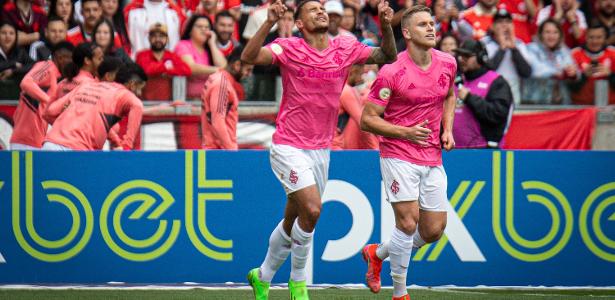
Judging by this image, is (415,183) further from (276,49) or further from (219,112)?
(219,112)

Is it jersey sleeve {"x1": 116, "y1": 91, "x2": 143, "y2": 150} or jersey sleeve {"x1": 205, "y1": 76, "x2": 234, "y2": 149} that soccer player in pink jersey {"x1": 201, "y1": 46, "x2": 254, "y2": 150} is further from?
jersey sleeve {"x1": 116, "y1": 91, "x2": 143, "y2": 150}

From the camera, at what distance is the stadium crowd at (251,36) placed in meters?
11.5

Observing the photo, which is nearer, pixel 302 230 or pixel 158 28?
pixel 302 230

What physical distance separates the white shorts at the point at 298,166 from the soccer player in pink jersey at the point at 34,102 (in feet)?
15.5

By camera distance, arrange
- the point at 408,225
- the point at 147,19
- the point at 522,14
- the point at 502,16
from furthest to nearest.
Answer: the point at 522,14, the point at 502,16, the point at 147,19, the point at 408,225

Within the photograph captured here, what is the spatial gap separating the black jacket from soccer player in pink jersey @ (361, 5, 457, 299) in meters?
3.11

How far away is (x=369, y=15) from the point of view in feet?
42.7

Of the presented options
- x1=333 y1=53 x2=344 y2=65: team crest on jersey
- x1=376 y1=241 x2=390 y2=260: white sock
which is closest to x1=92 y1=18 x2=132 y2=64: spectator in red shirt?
x1=333 y1=53 x2=344 y2=65: team crest on jersey

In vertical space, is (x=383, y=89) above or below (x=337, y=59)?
below

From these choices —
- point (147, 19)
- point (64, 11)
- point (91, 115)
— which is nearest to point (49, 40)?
point (64, 11)

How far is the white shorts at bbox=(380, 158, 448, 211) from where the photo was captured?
7406mm

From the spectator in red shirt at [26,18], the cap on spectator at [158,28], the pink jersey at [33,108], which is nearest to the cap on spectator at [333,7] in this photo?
the cap on spectator at [158,28]

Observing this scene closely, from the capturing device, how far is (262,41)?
7180 mm

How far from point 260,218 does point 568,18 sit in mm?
6300
